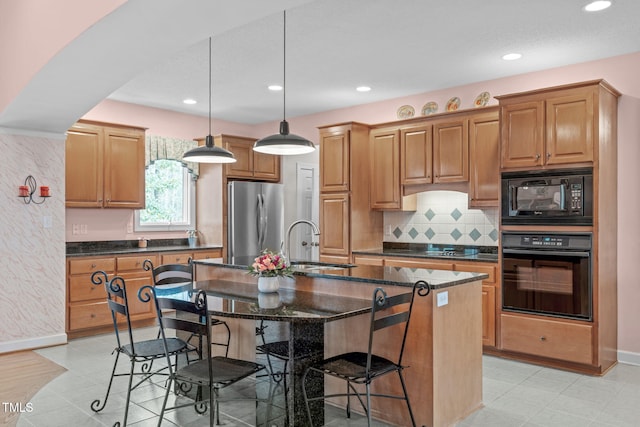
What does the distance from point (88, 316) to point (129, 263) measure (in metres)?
0.68

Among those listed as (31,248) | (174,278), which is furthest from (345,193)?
(31,248)

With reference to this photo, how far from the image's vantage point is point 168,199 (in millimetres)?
6598

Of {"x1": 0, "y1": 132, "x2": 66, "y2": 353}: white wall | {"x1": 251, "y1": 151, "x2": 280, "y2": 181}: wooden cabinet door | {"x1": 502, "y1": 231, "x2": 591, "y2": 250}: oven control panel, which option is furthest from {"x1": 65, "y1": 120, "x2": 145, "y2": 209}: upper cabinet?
{"x1": 502, "y1": 231, "x2": 591, "y2": 250}: oven control panel

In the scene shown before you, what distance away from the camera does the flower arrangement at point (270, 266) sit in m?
3.00

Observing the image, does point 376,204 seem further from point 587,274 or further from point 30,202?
point 30,202

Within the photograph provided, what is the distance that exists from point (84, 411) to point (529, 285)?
11.8 ft

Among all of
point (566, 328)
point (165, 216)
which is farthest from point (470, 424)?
point (165, 216)

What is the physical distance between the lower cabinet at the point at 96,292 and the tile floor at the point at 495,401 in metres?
0.88

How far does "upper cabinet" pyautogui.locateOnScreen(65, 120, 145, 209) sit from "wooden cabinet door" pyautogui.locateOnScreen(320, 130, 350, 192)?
2.18 metres

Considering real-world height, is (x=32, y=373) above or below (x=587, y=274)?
below

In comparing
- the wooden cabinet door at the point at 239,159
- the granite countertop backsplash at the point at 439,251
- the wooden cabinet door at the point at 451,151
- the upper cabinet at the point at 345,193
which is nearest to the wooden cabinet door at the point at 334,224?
the upper cabinet at the point at 345,193

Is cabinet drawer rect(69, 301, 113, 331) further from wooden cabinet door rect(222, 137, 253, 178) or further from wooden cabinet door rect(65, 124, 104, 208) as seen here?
wooden cabinet door rect(222, 137, 253, 178)

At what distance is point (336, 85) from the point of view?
5379mm

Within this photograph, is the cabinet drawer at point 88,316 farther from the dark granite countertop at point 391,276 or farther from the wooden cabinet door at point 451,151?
the wooden cabinet door at point 451,151
